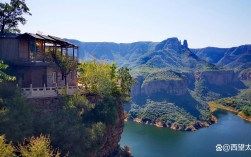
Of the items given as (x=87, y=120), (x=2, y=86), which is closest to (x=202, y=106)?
(x=87, y=120)

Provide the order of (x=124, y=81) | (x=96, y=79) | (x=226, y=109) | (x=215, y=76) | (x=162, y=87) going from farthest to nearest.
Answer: (x=215, y=76) < (x=226, y=109) < (x=162, y=87) < (x=124, y=81) < (x=96, y=79)

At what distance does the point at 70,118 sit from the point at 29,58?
9947mm

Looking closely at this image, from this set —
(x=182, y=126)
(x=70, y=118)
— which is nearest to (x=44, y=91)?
(x=70, y=118)

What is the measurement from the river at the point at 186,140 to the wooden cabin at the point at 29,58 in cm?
3779

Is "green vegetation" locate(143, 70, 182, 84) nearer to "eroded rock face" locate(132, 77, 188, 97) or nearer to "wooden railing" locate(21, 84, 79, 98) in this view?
"eroded rock face" locate(132, 77, 188, 97)

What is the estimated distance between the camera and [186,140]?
8131cm

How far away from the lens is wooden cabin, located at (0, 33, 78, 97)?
1308 inches

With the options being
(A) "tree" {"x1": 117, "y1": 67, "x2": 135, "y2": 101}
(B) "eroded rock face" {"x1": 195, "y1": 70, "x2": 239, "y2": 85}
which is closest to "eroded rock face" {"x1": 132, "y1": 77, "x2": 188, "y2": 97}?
(B) "eroded rock face" {"x1": 195, "y1": 70, "x2": 239, "y2": 85}

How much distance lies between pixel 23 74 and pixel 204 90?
15749cm

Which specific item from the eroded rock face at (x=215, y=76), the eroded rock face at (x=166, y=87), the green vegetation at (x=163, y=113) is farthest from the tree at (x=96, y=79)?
the eroded rock face at (x=215, y=76)

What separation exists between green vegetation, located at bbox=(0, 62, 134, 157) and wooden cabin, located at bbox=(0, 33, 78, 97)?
4.70m

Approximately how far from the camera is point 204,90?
585ft

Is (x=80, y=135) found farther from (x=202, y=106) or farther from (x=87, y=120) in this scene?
(x=202, y=106)

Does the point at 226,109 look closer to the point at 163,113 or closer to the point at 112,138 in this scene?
the point at 163,113
